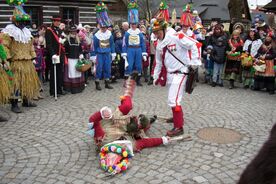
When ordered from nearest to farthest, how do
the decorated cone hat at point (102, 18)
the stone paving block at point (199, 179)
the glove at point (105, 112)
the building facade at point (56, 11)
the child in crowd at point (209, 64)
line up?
the stone paving block at point (199, 179)
the glove at point (105, 112)
the decorated cone hat at point (102, 18)
the child in crowd at point (209, 64)
the building facade at point (56, 11)

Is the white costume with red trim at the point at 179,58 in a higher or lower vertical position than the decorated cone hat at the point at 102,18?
lower

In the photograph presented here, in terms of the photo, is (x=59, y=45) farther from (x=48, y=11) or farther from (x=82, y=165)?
(x=48, y=11)

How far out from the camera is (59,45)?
878 centimetres

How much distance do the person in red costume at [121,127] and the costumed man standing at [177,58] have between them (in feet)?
2.20

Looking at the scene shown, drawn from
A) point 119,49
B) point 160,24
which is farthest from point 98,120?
point 119,49

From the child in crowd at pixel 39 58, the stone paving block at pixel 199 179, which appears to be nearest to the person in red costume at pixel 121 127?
the stone paving block at pixel 199 179

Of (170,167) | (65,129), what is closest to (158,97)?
(65,129)

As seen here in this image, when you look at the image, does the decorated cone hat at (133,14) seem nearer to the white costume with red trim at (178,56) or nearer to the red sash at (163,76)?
the red sash at (163,76)

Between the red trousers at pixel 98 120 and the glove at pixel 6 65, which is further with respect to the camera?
the glove at pixel 6 65

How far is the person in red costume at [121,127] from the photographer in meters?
4.78

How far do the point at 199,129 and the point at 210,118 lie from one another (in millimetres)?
828

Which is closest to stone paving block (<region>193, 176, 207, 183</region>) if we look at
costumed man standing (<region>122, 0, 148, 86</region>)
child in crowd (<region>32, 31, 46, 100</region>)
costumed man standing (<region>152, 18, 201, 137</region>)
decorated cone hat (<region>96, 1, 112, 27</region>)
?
costumed man standing (<region>152, 18, 201, 137</region>)

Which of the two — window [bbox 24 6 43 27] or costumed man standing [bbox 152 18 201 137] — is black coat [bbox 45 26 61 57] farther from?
window [bbox 24 6 43 27]

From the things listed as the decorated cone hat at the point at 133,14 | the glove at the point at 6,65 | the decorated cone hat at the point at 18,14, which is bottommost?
the glove at the point at 6,65
